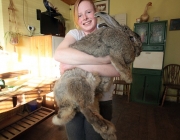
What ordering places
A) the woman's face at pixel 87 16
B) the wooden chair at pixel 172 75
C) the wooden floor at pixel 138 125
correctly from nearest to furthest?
the woman's face at pixel 87 16 < the wooden floor at pixel 138 125 < the wooden chair at pixel 172 75

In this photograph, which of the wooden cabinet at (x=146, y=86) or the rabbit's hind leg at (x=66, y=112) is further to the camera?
the wooden cabinet at (x=146, y=86)

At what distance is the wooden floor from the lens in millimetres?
1818

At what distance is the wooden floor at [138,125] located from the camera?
71.6 inches

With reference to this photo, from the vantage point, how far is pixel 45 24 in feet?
8.50

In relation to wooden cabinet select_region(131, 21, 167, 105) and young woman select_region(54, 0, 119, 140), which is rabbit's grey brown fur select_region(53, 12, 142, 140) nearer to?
young woman select_region(54, 0, 119, 140)

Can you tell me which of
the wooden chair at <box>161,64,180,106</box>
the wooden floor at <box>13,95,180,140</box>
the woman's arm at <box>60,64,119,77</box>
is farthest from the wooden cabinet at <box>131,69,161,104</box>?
the woman's arm at <box>60,64,119,77</box>

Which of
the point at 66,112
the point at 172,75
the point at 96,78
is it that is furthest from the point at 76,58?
the point at 172,75

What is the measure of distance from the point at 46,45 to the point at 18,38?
20.6 inches

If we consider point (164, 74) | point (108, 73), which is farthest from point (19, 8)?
point (164, 74)

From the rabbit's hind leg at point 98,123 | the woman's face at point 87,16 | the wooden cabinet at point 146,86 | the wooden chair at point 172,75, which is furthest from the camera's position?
the wooden chair at point 172,75

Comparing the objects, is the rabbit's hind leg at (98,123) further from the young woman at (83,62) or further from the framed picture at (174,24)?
the framed picture at (174,24)

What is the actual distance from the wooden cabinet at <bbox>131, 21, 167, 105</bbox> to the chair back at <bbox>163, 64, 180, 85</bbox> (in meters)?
0.40

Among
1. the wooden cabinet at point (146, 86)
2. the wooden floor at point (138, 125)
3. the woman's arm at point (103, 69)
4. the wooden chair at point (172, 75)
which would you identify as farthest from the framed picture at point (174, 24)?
the woman's arm at point (103, 69)

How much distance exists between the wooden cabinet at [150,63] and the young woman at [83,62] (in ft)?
7.82
